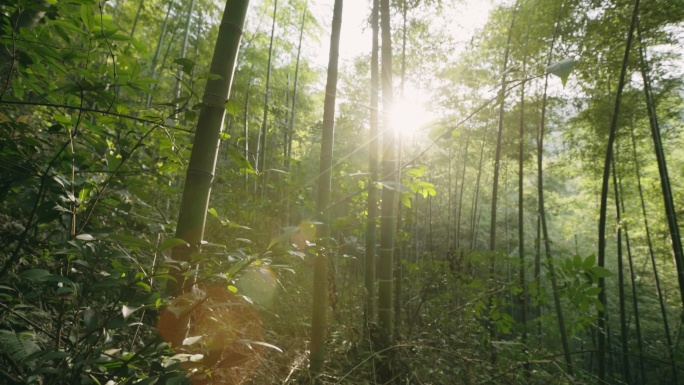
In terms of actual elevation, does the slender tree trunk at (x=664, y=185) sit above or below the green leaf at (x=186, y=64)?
above

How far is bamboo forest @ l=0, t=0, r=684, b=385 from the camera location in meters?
0.67

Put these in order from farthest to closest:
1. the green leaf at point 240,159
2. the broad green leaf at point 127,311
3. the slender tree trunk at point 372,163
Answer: the slender tree trunk at point 372,163, the green leaf at point 240,159, the broad green leaf at point 127,311

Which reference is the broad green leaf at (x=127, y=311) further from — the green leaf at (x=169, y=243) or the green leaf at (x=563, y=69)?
the green leaf at (x=563, y=69)

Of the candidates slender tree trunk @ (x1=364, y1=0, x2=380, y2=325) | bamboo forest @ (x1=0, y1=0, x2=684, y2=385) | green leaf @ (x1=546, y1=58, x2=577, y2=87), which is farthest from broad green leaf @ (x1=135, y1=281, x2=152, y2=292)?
slender tree trunk @ (x1=364, y1=0, x2=380, y2=325)

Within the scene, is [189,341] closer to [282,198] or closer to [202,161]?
[202,161]

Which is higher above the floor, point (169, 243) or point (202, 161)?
point (202, 161)

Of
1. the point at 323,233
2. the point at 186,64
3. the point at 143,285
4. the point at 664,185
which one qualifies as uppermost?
the point at 664,185

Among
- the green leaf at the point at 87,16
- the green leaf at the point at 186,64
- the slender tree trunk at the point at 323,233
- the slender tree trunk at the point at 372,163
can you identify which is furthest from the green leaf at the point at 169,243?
the slender tree trunk at the point at 372,163

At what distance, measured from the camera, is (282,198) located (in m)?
2.83

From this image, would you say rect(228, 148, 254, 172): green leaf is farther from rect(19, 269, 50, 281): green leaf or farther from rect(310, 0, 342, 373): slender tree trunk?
rect(310, 0, 342, 373): slender tree trunk

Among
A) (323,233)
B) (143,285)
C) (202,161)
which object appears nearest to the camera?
(143,285)

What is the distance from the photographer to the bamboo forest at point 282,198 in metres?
0.67

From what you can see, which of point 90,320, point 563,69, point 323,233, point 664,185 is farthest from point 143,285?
point 664,185

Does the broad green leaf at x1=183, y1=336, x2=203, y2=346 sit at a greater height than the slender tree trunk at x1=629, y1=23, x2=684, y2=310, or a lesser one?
lesser
